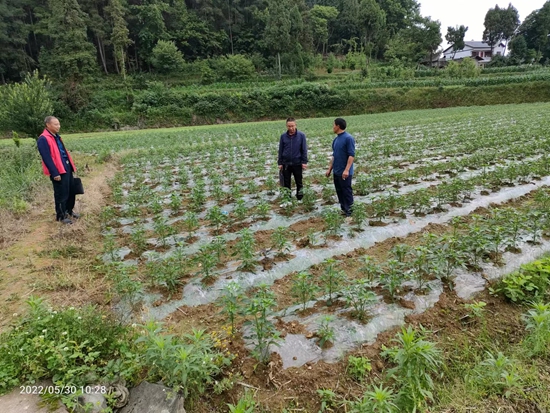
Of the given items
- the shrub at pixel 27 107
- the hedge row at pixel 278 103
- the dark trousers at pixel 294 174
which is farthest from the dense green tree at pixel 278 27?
the dark trousers at pixel 294 174

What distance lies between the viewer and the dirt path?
4227mm

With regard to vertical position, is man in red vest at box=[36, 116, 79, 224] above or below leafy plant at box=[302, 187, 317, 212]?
above

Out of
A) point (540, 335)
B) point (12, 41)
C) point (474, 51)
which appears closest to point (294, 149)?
point (540, 335)

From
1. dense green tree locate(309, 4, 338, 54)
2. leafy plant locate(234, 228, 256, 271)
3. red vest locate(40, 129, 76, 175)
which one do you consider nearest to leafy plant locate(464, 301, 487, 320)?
leafy plant locate(234, 228, 256, 271)

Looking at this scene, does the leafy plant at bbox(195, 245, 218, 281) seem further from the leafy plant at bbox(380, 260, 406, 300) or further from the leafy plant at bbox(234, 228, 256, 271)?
the leafy plant at bbox(380, 260, 406, 300)

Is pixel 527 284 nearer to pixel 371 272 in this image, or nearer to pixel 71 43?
pixel 371 272

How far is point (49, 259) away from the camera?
5.29 m

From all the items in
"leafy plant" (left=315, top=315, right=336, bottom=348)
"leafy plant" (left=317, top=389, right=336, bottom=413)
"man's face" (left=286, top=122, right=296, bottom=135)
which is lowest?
"leafy plant" (left=317, top=389, right=336, bottom=413)

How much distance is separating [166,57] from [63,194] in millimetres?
45816

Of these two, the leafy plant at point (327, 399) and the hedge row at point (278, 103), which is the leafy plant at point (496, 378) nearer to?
the leafy plant at point (327, 399)

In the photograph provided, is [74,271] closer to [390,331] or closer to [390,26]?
[390,331]

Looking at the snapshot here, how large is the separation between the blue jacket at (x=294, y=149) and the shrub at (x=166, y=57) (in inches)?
1799

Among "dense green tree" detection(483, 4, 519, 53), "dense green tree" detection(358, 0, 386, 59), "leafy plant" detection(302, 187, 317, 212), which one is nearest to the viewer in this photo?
"leafy plant" detection(302, 187, 317, 212)

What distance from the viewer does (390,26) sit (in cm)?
7388
